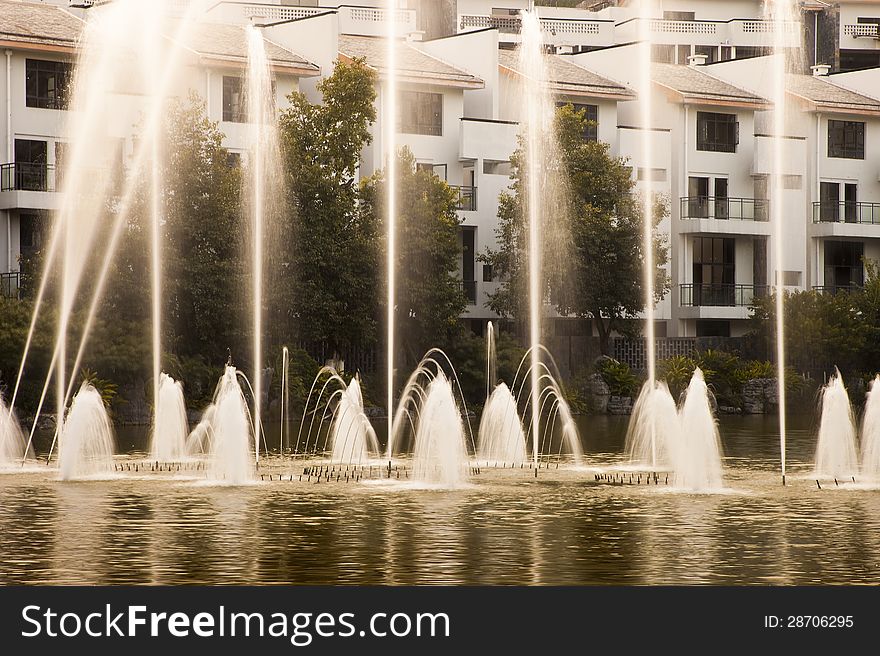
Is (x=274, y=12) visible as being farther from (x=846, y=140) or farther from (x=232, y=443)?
(x=232, y=443)

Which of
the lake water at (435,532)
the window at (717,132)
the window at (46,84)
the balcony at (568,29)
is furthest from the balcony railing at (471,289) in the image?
the lake water at (435,532)

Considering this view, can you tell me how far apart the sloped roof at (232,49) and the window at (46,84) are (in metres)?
4.47

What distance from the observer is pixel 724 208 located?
64812 mm

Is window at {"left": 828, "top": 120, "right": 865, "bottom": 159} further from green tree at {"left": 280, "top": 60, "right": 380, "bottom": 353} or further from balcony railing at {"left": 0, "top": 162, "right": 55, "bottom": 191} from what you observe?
balcony railing at {"left": 0, "top": 162, "right": 55, "bottom": 191}

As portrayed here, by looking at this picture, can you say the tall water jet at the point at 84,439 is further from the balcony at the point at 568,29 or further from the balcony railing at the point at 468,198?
the balcony at the point at 568,29

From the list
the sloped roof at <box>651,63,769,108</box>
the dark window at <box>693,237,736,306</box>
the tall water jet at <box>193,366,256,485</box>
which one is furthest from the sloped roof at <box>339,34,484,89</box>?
the tall water jet at <box>193,366,256,485</box>

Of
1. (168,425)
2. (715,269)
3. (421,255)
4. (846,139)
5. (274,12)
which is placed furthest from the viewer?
(846,139)

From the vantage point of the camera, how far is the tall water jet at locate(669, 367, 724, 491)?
24.9 metres

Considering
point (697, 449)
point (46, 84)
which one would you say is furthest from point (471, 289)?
point (697, 449)

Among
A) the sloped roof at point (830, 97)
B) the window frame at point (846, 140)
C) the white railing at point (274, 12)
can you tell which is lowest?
the window frame at point (846, 140)

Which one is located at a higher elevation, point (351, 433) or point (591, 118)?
point (591, 118)

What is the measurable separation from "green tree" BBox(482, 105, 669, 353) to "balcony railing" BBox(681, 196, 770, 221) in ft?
25.2

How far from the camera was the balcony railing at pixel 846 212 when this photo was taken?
66.8m

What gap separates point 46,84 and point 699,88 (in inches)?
1063
